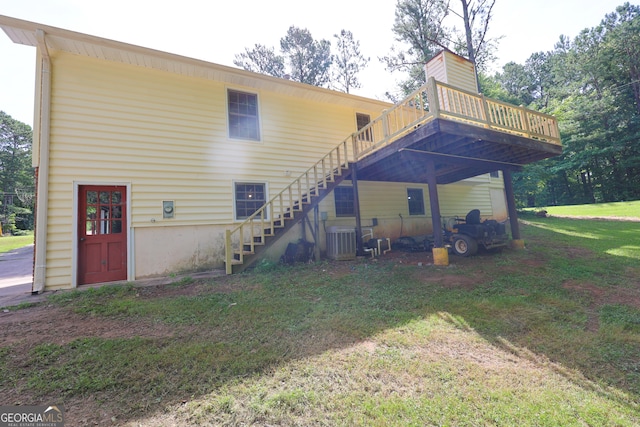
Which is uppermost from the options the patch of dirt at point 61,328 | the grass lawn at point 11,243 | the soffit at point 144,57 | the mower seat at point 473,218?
the soffit at point 144,57

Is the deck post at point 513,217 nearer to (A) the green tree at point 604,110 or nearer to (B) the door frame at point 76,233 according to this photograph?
(B) the door frame at point 76,233

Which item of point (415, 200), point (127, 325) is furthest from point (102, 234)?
point (415, 200)

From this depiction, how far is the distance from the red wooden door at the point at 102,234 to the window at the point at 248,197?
2694 mm

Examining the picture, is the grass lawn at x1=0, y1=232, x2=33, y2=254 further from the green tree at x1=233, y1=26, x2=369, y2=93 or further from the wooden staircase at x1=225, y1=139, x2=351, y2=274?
the green tree at x1=233, y1=26, x2=369, y2=93

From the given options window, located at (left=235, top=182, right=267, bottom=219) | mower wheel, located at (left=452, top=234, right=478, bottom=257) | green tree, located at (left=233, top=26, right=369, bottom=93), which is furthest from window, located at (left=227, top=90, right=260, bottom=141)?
green tree, located at (left=233, top=26, right=369, bottom=93)

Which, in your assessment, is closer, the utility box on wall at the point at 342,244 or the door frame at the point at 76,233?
the door frame at the point at 76,233

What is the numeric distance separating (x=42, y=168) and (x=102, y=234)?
175 cm

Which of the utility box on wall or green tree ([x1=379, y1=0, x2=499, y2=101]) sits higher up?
green tree ([x1=379, y1=0, x2=499, y2=101])

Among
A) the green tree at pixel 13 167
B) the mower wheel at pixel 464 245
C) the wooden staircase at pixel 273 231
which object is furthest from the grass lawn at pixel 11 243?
the mower wheel at pixel 464 245

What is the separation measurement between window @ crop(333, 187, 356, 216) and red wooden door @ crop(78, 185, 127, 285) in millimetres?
6274

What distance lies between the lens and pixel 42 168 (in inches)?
214

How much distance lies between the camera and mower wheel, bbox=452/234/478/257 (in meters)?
→ 7.22

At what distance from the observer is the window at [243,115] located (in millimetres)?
7656

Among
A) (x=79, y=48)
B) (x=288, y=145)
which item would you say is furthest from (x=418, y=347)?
(x=79, y=48)
